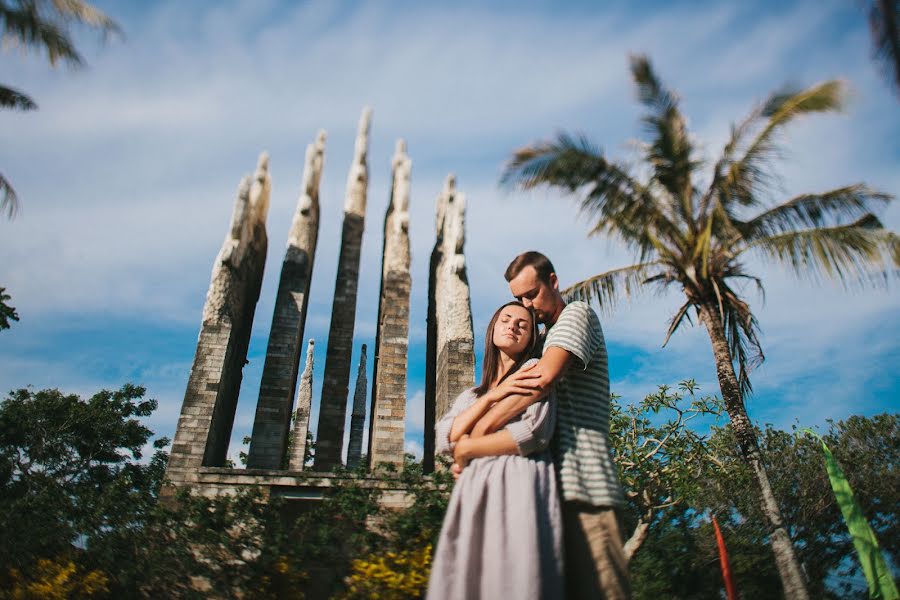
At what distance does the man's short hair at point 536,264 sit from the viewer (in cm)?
238

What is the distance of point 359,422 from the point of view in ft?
69.7

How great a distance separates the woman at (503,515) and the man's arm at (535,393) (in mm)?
30

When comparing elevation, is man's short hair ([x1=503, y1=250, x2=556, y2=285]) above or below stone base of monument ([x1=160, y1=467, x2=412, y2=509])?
below

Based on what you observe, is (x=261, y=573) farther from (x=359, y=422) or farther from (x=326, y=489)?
(x=359, y=422)

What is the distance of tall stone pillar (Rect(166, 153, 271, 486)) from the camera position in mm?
10008

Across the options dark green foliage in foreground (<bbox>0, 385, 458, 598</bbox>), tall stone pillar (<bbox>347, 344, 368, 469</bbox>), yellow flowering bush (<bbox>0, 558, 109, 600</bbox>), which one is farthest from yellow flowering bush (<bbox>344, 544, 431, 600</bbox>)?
tall stone pillar (<bbox>347, 344, 368, 469</bbox>)

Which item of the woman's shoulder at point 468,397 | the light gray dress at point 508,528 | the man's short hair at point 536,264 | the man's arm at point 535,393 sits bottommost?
the light gray dress at point 508,528

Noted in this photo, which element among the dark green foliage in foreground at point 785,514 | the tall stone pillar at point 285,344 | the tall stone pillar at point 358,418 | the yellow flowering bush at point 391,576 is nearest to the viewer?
the yellow flowering bush at point 391,576

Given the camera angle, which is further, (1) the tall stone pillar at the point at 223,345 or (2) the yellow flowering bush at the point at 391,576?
(1) the tall stone pillar at the point at 223,345

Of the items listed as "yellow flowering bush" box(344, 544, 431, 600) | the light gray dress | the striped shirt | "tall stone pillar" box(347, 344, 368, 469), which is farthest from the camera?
"tall stone pillar" box(347, 344, 368, 469)

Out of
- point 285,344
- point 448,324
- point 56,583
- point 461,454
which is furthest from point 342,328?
point 461,454

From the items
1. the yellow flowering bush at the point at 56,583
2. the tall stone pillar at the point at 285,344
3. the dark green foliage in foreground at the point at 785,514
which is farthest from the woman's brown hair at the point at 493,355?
the dark green foliage in foreground at the point at 785,514

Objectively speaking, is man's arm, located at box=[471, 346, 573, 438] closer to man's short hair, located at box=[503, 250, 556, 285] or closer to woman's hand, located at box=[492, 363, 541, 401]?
woman's hand, located at box=[492, 363, 541, 401]

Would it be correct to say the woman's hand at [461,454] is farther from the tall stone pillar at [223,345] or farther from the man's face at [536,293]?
the tall stone pillar at [223,345]
